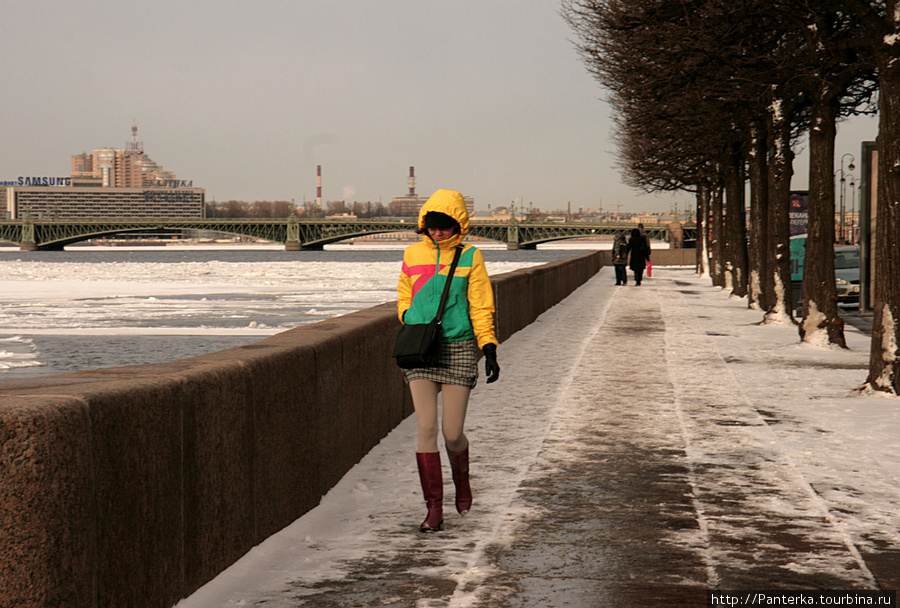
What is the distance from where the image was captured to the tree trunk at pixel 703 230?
1897 inches

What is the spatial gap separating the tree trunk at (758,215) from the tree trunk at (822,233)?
5.76 meters

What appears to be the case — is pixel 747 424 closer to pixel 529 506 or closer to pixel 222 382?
pixel 529 506

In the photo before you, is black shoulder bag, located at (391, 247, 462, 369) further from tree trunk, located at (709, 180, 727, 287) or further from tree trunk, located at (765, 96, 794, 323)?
tree trunk, located at (709, 180, 727, 287)

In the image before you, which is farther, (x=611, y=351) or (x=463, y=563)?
(x=611, y=351)

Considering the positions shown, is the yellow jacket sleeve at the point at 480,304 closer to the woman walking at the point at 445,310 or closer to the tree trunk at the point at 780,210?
the woman walking at the point at 445,310

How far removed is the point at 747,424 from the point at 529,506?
138 inches

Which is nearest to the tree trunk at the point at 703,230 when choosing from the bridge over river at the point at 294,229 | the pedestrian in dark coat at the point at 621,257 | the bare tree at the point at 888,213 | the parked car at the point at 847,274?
the pedestrian in dark coat at the point at 621,257

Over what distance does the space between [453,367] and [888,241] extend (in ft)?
22.5

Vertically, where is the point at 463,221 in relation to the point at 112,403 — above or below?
above

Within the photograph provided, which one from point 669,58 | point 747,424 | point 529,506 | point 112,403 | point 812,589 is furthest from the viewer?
point 669,58

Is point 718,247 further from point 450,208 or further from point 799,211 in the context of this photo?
point 450,208

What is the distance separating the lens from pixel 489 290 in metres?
5.47

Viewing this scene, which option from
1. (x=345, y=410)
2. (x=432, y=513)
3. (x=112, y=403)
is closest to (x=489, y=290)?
(x=432, y=513)

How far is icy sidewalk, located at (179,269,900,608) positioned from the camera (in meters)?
4.61
